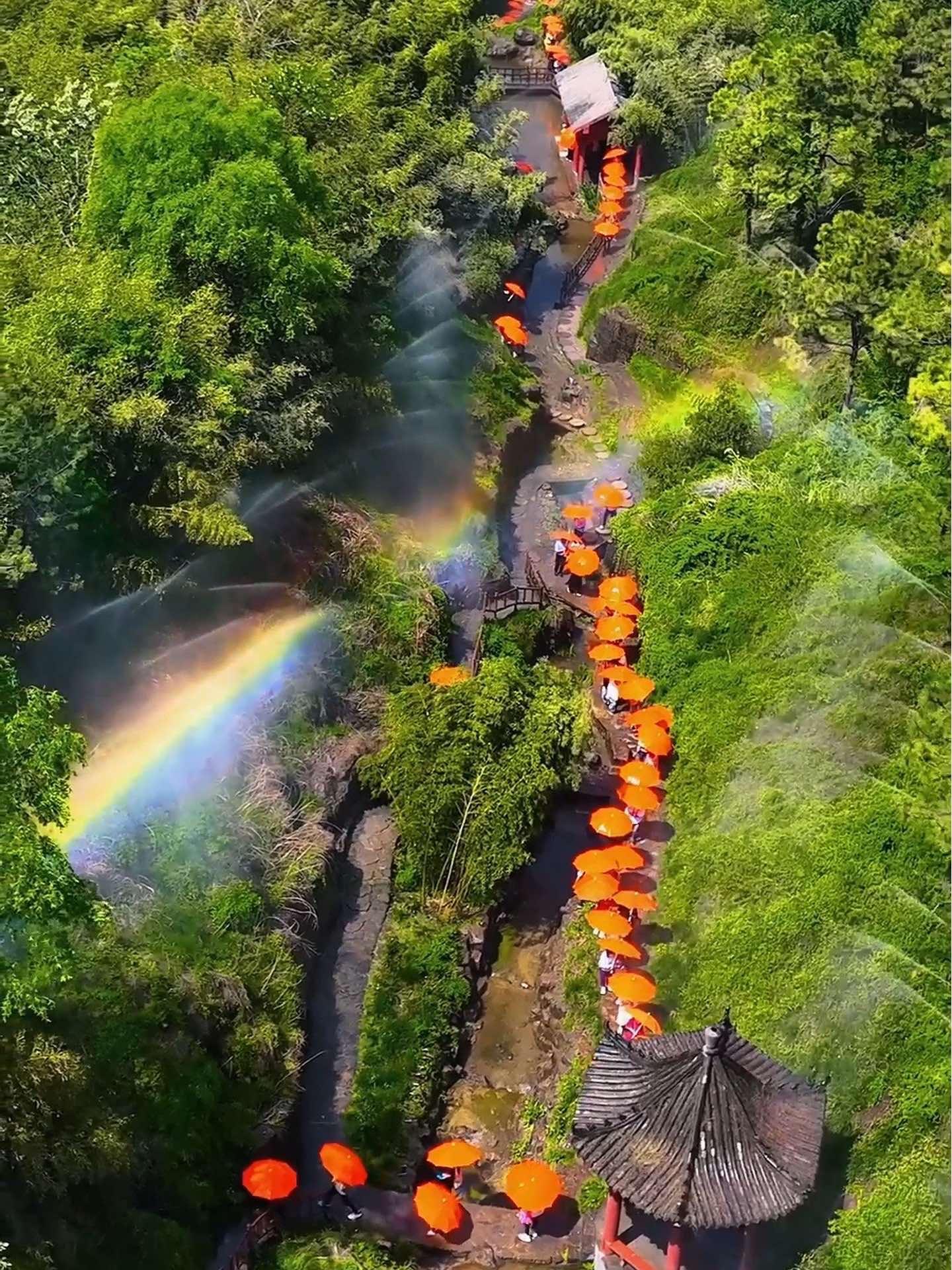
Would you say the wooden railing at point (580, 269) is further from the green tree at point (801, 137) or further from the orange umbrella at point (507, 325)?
the green tree at point (801, 137)

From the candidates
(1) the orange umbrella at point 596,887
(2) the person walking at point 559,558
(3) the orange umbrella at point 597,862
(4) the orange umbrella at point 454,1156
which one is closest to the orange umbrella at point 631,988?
(1) the orange umbrella at point 596,887

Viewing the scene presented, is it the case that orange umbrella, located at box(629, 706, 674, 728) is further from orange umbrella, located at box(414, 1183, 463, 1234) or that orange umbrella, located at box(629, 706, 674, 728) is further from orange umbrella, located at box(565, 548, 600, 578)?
orange umbrella, located at box(414, 1183, 463, 1234)

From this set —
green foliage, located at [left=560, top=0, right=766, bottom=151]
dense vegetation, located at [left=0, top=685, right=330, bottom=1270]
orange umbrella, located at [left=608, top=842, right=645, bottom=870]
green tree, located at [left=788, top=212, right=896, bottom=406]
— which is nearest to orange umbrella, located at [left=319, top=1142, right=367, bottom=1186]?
dense vegetation, located at [left=0, top=685, right=330, bottom=1270]

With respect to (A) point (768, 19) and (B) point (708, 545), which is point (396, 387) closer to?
(B) point (708, 545)

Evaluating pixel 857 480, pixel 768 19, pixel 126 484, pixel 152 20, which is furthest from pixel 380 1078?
pixel 768 19

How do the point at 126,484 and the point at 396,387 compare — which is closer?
the point at 126,484

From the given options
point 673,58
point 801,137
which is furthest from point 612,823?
point 673,58
